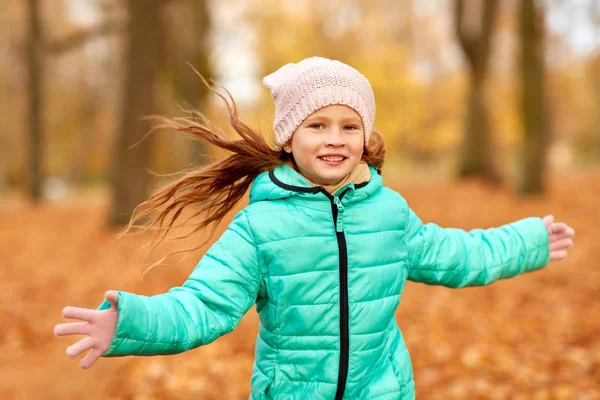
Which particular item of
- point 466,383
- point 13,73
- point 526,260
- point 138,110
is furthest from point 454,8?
point 13,73

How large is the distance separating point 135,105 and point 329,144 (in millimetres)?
7790

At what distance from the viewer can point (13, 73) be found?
67.2ft

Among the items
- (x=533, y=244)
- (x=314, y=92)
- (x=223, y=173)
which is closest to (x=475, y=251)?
(x=533, y=244)

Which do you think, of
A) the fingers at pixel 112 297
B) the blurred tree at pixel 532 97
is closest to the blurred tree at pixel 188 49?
the blurred tree at pixel 532 97

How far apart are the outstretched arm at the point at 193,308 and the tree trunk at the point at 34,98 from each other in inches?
585

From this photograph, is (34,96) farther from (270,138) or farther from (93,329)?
(93,329)

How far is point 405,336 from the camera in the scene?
550 centimetres

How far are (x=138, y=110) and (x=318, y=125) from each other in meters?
7.67

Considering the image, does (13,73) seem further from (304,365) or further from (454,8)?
(304,365)

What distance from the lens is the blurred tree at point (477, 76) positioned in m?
14.5

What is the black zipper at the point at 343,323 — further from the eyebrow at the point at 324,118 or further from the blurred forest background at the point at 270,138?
the blurred forest background at the point at 270,138

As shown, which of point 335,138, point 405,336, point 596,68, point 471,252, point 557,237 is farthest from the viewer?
point 596,68

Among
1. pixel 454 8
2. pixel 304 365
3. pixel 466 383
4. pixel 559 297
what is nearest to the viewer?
pixel 304 365

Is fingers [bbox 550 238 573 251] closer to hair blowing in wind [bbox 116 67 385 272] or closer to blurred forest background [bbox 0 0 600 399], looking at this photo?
hair blowing in wind [bbox 116 67 385 272]
